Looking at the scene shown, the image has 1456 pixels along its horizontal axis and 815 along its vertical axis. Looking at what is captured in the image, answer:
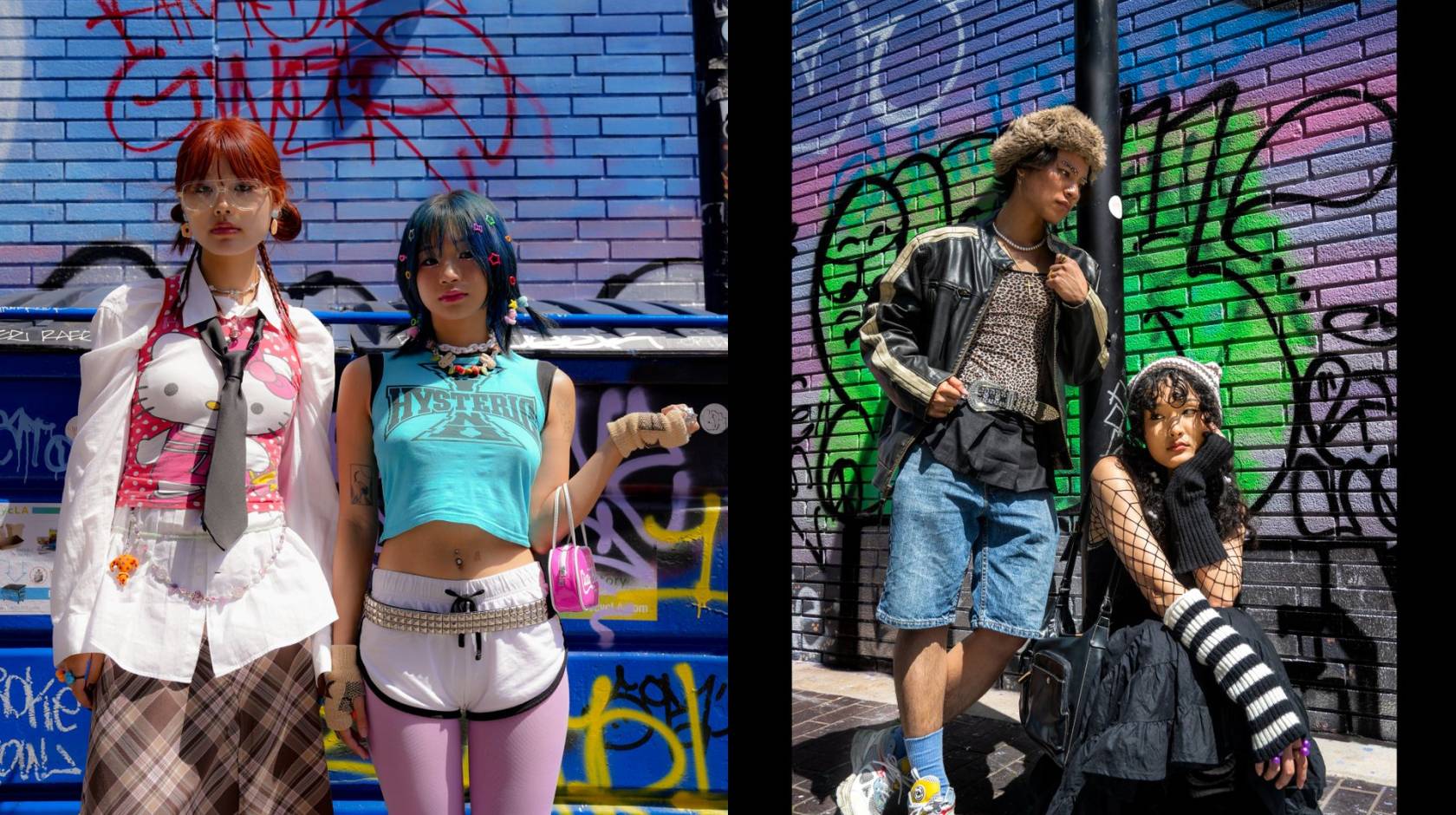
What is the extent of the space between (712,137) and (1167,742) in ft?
10.6

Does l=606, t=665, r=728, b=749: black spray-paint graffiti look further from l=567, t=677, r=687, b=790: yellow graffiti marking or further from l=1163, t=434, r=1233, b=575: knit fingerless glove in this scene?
l=1163, t=434, r=1233, b=575: knit fingerless glove

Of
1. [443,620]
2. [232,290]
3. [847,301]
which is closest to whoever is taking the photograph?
[443,620]

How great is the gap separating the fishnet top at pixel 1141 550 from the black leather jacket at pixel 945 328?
162mm

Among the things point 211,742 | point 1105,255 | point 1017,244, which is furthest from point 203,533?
point 1105,255

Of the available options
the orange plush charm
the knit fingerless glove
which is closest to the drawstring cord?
the orange plush charm

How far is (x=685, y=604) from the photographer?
2988 mm

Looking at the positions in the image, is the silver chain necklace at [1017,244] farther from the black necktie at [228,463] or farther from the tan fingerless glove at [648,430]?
the black necktie at [228,463]

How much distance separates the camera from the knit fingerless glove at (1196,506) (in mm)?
2738

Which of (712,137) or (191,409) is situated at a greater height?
(712,137)

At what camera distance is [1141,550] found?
2.78 m

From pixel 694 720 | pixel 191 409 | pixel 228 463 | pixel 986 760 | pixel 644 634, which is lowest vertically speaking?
pixel 986 760

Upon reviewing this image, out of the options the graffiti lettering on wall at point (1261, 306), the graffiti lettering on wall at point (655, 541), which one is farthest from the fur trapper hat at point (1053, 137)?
the graffiti lettering on wall at point (655, 541)

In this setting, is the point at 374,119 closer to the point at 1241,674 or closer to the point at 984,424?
the point at 984,424

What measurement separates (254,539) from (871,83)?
3.31 metres
